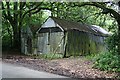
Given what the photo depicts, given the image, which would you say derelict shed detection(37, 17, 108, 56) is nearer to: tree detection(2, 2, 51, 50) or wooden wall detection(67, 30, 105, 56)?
wooden wall detection(67, 30, 105, 56)

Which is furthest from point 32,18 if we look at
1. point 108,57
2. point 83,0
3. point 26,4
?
point 108,57

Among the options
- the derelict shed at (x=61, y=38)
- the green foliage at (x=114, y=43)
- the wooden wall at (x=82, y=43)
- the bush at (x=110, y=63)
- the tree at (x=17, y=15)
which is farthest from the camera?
the tree at (x=17, y=15)

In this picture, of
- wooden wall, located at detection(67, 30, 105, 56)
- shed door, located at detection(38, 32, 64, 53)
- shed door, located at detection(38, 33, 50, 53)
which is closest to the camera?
shed door, located at detection(38, 32, 64, 53)

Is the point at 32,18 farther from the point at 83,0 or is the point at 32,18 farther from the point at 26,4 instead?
the point at 83,0

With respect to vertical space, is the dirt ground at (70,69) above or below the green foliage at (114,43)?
below

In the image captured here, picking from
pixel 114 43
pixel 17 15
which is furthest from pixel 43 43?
pixel 114 43

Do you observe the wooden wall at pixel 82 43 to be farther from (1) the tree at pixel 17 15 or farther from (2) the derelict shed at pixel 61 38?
(1) the tree at pixel 17 15

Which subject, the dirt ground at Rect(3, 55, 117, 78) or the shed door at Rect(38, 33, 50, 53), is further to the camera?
the shed door at Rect(38, 33, 50, 53)

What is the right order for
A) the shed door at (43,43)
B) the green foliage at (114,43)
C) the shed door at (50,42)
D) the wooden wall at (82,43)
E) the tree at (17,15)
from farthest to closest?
the tree at (17,15) → the shed door at (43,43) → the wooden wall at (82,43) → the shed door at (50,42) → the green foliage at (114,43)

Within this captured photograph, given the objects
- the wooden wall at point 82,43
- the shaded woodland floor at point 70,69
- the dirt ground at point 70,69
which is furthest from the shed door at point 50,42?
the dirt ground at point 70,69

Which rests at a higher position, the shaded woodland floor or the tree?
the tree

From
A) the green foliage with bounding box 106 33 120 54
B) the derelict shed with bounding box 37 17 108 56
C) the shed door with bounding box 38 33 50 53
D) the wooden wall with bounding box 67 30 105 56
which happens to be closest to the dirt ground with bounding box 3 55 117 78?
the green foliage with bounding box 106 33 120 54

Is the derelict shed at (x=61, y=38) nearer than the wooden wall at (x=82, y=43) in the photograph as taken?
Yes

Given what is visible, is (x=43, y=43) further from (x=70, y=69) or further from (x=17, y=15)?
(x=70, y=69)
